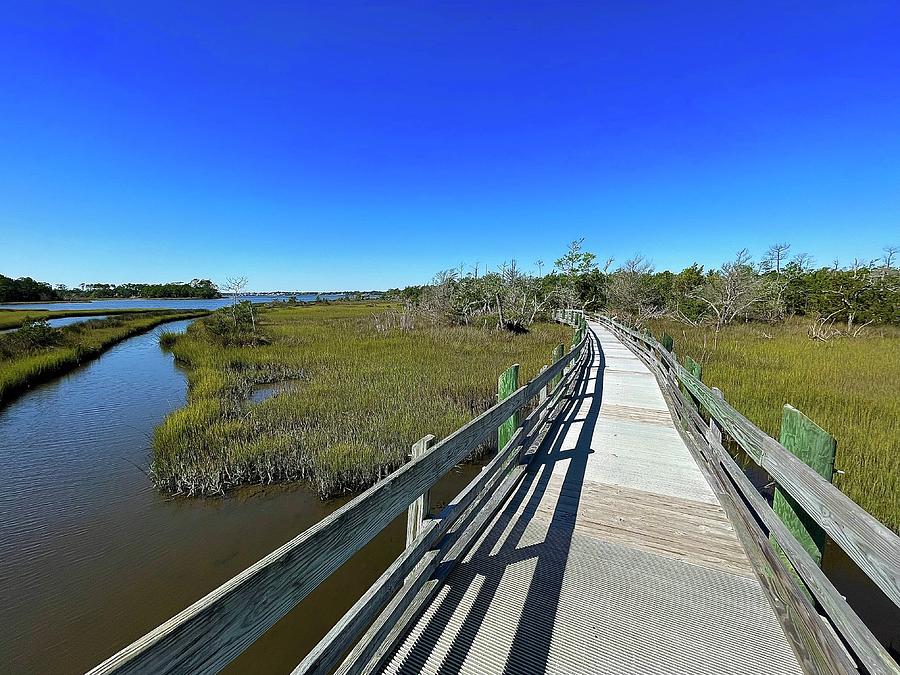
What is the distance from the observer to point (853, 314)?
75.0 ft

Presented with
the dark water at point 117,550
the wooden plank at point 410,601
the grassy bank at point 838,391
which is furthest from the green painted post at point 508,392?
the grassy bank at point 838,391

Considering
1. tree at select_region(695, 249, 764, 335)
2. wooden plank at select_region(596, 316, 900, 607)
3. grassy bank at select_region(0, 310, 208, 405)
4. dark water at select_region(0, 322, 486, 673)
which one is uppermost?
tree at select_region(695, 249, 764, 335)

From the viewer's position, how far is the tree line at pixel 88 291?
73.1 metres

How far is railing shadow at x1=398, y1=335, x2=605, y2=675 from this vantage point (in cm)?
225

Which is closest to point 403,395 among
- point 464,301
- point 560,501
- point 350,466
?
point 350,466

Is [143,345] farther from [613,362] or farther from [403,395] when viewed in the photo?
[613,362]

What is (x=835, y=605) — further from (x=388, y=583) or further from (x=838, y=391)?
(x=838, y=391)

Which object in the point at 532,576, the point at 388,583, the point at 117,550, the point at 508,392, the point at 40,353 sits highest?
the point at 508,392

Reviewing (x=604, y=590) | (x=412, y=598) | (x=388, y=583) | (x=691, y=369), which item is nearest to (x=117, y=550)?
(x=412, y=598)

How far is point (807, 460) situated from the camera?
2564mm

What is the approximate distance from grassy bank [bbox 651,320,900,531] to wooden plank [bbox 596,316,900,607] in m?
3.54

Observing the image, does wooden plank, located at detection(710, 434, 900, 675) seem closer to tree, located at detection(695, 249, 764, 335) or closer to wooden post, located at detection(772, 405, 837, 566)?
wooden post, located at detection(772, 405, 837, 566)

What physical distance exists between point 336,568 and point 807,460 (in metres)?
3.10

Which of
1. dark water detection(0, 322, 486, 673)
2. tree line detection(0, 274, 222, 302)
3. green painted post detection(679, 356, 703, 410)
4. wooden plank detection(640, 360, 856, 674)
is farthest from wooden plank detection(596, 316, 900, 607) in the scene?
tree line detection(0, 274, 222, 302)
